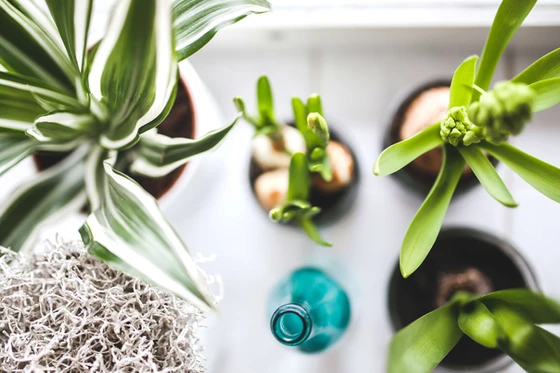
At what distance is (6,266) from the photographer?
0.62m

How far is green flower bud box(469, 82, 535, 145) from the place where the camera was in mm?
412

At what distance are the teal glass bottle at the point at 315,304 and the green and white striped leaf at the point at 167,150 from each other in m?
0.21

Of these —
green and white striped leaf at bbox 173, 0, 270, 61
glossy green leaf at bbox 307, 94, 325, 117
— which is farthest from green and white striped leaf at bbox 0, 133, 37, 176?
glossy green leaf at bbox 307, 94, 325, 117

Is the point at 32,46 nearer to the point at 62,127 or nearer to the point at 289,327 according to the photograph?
Result: the point at 62,127

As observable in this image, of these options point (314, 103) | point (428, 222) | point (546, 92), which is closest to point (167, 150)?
point (314, 103)

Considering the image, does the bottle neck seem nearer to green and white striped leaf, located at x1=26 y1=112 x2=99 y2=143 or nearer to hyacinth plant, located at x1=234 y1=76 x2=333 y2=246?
hyacinth plant, located at x1=234 y1=76 x2=333 y2=246

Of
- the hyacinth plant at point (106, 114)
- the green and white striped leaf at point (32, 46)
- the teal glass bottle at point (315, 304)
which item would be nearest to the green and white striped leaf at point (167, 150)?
the hyacinth plant at point (106, 114)

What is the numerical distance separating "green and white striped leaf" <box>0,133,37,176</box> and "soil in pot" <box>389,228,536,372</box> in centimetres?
51

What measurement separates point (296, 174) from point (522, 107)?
290 mm

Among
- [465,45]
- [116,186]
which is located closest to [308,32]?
[465,45]

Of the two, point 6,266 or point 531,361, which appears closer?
point 531,361

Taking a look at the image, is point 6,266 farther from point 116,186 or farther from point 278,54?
point 278,54

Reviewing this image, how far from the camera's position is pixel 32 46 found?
60 cm

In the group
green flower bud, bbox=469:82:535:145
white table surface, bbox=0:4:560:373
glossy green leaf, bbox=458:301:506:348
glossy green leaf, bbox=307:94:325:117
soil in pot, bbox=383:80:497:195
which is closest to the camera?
green flower bud, bbox=469:82:535:145
